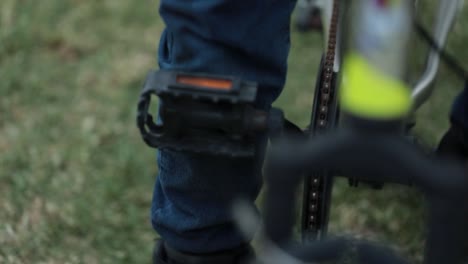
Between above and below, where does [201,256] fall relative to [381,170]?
below

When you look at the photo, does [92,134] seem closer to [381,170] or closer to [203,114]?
[203,114]

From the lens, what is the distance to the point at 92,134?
6.04ft

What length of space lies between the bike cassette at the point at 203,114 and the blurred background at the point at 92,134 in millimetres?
597

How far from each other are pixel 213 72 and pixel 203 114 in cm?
12

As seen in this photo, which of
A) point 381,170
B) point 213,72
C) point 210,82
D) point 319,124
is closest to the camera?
point 381,170

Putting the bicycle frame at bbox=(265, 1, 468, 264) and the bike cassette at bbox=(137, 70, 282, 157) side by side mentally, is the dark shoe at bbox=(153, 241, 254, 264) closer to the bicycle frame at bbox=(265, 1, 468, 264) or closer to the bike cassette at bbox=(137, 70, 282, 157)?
the bike cassette at bbox=(137, 70, 282, 157)

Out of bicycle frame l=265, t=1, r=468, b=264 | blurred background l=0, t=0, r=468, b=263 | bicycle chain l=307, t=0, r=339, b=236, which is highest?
bicycle frame l=265, t=1, r=468, b=264

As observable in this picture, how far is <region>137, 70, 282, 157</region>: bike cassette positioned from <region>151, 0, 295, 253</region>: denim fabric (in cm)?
10

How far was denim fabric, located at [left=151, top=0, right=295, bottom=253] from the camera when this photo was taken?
3.02 feet

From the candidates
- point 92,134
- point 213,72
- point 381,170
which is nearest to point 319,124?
point 213,72

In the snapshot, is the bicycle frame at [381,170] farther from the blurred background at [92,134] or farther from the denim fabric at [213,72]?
the blurred background at [92,134]

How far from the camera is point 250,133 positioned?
86cm

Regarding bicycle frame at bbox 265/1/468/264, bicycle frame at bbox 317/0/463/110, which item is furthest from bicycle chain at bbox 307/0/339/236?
bicycle frame at bbox 265/1/468/264

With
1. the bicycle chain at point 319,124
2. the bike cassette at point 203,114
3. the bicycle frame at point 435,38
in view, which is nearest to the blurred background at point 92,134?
the bicycle frame at point 435,38
